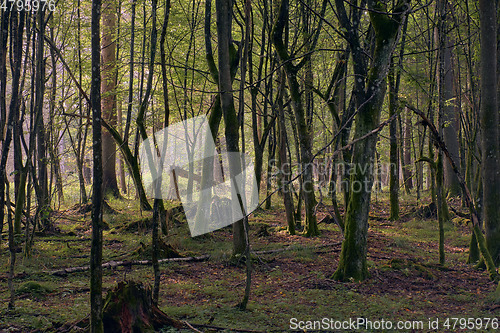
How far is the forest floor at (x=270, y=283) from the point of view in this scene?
4543mm

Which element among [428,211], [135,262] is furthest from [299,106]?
[428,211]

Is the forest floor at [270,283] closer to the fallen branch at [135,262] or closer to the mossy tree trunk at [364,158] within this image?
the fallen branch at [135,262]

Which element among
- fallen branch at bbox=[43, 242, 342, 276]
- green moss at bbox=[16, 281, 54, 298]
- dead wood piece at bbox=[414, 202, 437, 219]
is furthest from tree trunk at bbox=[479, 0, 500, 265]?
green moss at bbox=[16, 281, 54, 298]

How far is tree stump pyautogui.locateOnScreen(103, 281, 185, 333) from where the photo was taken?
12.4 ft

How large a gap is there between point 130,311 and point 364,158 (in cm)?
382

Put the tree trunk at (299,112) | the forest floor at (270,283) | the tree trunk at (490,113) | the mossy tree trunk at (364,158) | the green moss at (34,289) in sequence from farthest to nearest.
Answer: the tree trunk at (299,112)
the tree trunk at (490,113)
the mossy tree trunk at (364,158)
the green moss at (34,289)
the forest floor at (270,283)

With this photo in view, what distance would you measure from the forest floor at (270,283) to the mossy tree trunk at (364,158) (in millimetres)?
329

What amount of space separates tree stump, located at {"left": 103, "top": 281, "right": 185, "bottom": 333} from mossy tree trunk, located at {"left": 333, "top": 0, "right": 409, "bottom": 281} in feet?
9.52

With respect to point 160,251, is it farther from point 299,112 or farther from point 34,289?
point 299,112

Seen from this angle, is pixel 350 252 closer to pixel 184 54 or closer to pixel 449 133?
pixel 184 54

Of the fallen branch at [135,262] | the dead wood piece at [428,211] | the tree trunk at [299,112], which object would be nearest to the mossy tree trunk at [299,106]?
the tree trunk at [299,112]

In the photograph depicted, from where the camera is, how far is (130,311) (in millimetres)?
3875

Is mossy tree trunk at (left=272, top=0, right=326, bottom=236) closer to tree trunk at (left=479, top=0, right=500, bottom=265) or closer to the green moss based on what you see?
tree trunk at (left=479, top=0, right=500, bottom=265)

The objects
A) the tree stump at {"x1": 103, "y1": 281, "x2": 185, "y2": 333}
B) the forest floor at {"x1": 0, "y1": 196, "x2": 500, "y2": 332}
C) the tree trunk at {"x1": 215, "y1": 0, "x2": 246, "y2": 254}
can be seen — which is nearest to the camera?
the tree stump at {"x1": 103, "y1": 281, "x2": 185, "y2": 333}
